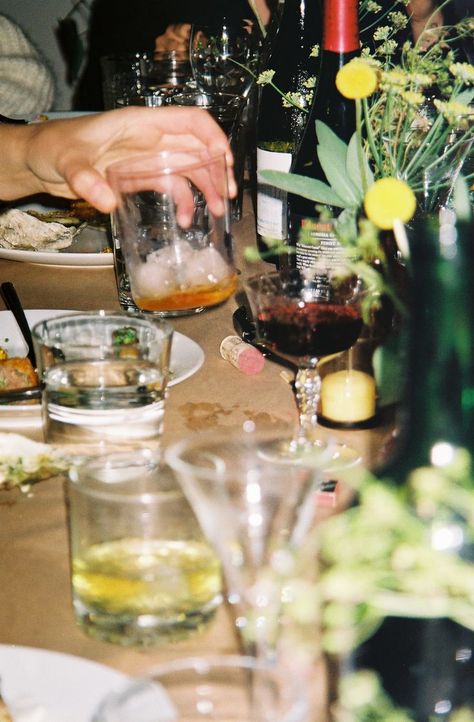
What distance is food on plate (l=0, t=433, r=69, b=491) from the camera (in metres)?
0.85

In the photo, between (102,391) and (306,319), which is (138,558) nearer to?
(102,391)

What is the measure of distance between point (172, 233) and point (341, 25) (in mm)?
363

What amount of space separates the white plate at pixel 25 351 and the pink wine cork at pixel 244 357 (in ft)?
0.12

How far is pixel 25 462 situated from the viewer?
874 millimetres

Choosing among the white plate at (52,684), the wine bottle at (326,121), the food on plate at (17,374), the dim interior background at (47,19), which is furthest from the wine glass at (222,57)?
the dim interior background at (47,19)

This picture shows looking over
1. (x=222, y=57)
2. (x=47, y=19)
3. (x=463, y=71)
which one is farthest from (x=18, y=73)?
(x=463, y=71)

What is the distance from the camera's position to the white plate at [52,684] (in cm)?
53

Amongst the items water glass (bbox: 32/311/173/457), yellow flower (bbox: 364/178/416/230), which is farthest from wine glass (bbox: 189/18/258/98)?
yellow flower (bbox: 364/178/416/230)

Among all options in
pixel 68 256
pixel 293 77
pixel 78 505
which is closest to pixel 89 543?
pixel 78 505

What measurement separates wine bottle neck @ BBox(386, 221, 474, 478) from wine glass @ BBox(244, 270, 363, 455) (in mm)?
371

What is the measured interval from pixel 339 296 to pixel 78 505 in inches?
16.4

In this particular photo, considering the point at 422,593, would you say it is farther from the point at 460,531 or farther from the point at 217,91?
the point at 217,91

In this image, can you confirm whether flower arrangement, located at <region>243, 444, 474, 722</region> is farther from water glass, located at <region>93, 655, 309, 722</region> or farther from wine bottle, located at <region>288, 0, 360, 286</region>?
wine bottle, located at <region>288, 0, 360, 286</region>

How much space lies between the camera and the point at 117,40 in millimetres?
4172
